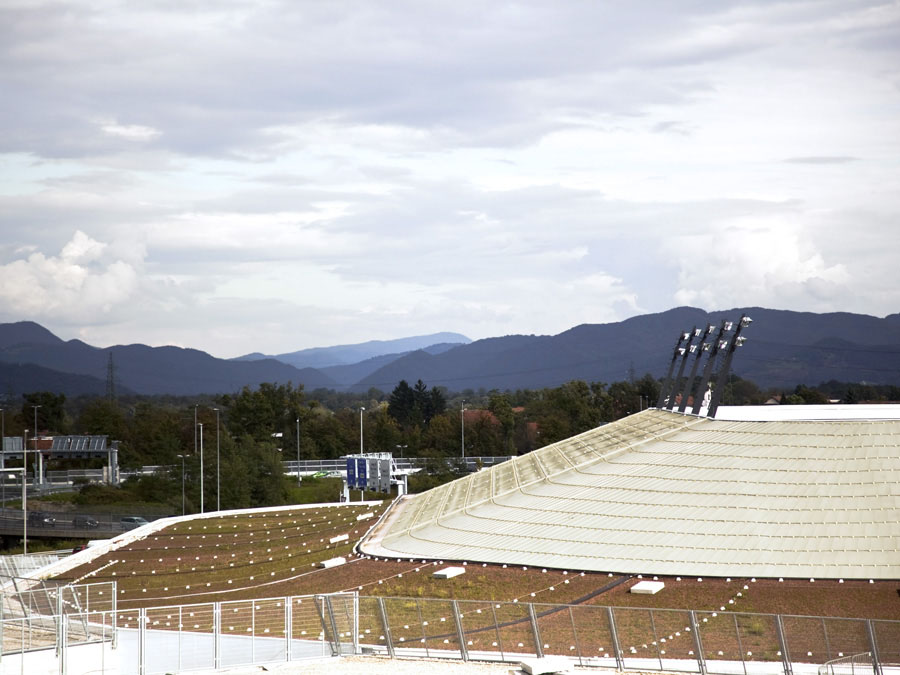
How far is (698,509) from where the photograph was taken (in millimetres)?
38500

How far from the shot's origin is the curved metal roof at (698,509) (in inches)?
1379

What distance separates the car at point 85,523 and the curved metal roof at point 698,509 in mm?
33947

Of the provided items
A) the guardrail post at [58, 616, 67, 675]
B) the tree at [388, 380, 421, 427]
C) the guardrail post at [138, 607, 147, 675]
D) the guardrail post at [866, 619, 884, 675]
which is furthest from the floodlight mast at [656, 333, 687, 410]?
the tree at [388, 380, 421, 427]

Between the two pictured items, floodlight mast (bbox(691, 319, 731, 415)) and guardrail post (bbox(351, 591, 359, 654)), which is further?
floodlight mast (bbox(691, 319, 731, 415))

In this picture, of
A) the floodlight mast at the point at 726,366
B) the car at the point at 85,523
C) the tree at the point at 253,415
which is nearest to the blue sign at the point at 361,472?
the car at the point at 85,523

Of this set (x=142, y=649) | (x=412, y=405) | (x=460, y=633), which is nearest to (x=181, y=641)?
(x=142, y=649)

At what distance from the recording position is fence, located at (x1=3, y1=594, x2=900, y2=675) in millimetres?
21328

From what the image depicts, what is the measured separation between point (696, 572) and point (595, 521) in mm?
5456

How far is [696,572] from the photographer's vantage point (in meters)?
34.5

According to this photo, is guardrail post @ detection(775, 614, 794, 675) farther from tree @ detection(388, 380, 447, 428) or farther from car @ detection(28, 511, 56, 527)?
tree @ detection(388, 380, 447, 428)

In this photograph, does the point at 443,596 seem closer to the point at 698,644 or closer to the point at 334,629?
the point at 334,629

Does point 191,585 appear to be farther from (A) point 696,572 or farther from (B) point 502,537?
(A) point 696,572

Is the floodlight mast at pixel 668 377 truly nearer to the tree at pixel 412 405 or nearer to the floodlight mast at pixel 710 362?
the floodlight mast at pixel 710 362

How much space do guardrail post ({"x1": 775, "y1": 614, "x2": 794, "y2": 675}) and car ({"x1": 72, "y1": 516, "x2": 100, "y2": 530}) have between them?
6042 centimetres
